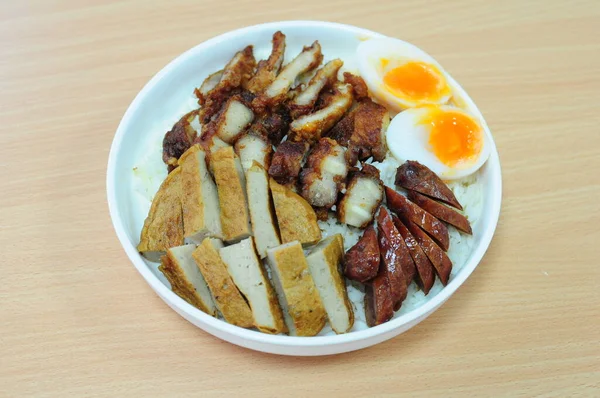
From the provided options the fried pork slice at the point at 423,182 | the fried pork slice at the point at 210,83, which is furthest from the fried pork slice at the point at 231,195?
the fried pork slice at the point at 423,182

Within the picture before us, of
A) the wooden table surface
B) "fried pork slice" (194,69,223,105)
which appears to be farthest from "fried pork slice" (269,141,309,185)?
the wooden table surface

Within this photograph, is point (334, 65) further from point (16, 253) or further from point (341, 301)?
point (16, 253)

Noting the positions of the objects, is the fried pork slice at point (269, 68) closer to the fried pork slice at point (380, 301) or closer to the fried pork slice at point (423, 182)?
the fried pork slice at point (423, 182)

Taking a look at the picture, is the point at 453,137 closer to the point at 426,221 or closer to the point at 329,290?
the point at 426,221

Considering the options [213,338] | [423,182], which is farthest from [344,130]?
[213,338]

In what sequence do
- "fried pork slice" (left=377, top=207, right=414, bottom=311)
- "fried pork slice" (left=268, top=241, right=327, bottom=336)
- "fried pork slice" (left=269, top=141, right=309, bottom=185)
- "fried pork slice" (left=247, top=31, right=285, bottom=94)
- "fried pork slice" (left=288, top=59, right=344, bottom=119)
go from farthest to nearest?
"fried pork slice" (left=247, top=31, right=285, bottom=94) < "fried pork slice" (left=288, top=59, right=344, bottom=119) < "fried pork slice" (left=269, top=141, right=309, bottom=185) < "fried pork slice" (left=377, top=207, right=414, bottom=311) < "fried pork slice" (left=268, top=241, right=327, bottom=336)

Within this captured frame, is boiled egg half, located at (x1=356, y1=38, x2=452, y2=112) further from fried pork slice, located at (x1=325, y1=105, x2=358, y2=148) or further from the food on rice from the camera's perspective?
fried pork slice, located at (x1=325, y1=105, x2=358, y2=148)

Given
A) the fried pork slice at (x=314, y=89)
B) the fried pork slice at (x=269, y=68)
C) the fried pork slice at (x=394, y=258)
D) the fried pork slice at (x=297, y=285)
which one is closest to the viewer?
the fried pork slice at (x=297, y=285)

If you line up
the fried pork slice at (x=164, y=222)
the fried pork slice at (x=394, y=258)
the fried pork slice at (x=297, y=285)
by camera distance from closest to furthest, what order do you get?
1. the fried pork slice at (x=297, y=285)
2. the fried pork slice at (x=394, y=258)
3. the fried pork slice at (x=164, y=222)
